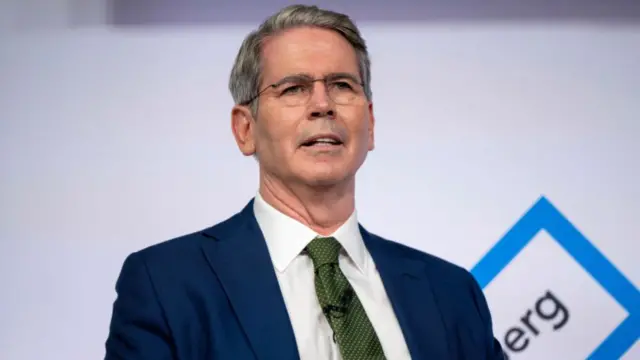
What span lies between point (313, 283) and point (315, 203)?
18 cm

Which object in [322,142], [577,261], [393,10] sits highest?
[393,10]

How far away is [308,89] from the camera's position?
1746 mm

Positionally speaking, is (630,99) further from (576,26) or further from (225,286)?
(225,286)

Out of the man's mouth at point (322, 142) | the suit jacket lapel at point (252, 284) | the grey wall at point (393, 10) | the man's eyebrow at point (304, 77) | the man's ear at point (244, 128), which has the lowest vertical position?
the suit jacket lapel at point (252, 284)

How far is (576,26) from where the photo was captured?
2557mm

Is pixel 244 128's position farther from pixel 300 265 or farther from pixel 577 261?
pixel 577 261

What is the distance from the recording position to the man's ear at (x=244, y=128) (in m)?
1.83

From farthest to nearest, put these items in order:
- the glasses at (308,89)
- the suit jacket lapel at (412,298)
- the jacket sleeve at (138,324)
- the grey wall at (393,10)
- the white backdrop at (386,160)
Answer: the grey wall at (393,10) → the white backdrop at (386,160) → the glasses at (308,89) → the suit jacket lapel at (412,298) → the jacket sleeve at (138,324)

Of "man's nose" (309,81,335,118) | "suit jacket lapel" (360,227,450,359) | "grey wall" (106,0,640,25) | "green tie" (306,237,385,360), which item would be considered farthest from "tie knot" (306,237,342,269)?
"grey wall" (106,0,640,25)

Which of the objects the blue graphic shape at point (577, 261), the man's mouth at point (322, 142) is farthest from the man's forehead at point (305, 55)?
the blue graphic shape at point (577, 261)

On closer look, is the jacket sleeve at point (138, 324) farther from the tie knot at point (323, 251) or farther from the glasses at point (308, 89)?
the glasses at point (308, 89)

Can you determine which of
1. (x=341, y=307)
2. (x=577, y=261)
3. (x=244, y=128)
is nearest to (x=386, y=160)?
(x=577, y=261)

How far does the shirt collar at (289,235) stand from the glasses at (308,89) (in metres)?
0.21

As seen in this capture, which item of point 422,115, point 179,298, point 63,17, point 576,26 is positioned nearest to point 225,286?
point 179,298
